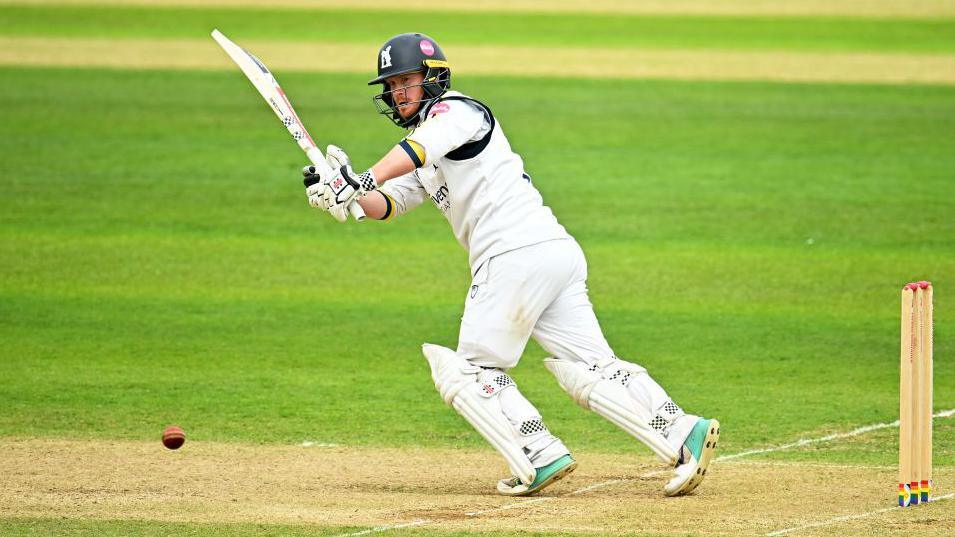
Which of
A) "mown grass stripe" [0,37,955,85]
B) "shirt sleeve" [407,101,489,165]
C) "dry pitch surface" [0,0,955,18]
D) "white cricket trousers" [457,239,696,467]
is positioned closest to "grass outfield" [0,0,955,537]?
"white cricket trousers" [457,239,696,467]

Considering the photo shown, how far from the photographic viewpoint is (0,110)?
18.5m

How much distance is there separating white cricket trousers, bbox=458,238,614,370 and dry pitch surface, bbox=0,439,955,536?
0.65m

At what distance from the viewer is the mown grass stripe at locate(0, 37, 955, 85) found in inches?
886

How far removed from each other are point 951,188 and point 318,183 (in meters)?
10.2

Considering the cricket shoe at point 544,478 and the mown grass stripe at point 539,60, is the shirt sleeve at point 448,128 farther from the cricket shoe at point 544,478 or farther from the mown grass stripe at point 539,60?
the mown grass stripe at point 539,60

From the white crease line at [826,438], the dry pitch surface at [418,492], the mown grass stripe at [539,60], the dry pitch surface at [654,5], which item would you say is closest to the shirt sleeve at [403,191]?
the dry pitch surface at [418,492]

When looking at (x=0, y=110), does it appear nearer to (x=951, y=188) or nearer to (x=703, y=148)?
(x=703, y=148)

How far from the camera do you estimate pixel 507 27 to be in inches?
1125

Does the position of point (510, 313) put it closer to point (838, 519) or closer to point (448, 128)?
point (448, 128)

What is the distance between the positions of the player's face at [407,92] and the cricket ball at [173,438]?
2.02 m

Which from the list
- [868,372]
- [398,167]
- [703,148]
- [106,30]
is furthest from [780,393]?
[106,30]

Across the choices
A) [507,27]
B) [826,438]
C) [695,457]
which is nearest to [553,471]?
[695,457]

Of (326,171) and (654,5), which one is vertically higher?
(326,171)

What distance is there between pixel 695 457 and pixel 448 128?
5.90 ft
